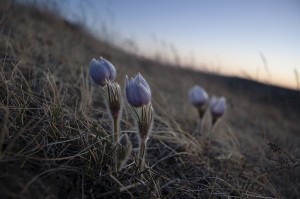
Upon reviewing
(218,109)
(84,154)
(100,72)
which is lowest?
(84,154)

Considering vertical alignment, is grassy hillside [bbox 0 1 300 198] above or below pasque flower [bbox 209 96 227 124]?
below

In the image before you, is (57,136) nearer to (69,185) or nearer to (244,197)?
(69,185)

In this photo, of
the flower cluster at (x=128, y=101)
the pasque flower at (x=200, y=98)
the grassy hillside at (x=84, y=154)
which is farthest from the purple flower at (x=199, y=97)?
the flower cluster at (x=128, y=101)

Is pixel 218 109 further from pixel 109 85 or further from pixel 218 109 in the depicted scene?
pixel 109 85

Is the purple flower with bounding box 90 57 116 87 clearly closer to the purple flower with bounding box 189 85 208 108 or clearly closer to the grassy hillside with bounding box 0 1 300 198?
the grassy hillside with bounding box 0 1 300 198

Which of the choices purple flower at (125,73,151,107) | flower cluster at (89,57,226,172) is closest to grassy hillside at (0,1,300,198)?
flower cluster at (89,57,226,172)

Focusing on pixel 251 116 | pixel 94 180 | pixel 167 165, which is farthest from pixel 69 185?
pixel 251 116

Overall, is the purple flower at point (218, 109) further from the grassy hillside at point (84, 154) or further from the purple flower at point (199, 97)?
the grassy hillside at point (84, 154)

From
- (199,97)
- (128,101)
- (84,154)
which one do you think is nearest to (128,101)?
(128,101)

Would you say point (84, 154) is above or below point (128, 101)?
below
